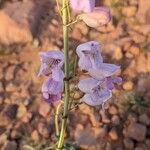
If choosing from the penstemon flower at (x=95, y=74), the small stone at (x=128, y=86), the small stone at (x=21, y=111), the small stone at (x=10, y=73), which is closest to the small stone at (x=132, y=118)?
the small stone at (x=128, y=86)

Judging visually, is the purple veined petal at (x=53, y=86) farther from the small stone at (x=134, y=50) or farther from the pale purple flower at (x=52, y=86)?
the small stone at (x=134, y=50)

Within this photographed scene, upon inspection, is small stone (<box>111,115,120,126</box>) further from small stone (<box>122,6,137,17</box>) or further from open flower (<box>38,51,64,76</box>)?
open flower (<box>38,51,64,76</box>)

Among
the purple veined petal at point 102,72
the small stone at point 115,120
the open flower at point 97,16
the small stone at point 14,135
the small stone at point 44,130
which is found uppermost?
the open flower at point 97,16

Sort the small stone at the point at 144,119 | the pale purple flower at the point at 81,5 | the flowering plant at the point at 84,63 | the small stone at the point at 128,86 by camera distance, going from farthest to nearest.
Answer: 1. the small stone at the point at 128,86
2. the small stone at the point at 144,119
3. the flowering plant at the point at 84,63
4. the pale purple flower at the point at 81,5

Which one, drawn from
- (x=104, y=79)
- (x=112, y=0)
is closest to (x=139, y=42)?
(x=112, y=0)

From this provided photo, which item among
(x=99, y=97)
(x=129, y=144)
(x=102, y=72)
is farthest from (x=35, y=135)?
(x=102, y=72)

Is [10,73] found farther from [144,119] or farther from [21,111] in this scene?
[144,119]

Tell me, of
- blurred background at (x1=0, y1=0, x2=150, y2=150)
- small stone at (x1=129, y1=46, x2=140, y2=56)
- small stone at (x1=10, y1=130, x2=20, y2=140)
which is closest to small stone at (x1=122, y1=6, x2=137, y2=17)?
blurred background at (x1=0, y1=0, x2=150, y2=150)

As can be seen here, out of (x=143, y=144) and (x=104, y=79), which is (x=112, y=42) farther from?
(x=104, y=79)
